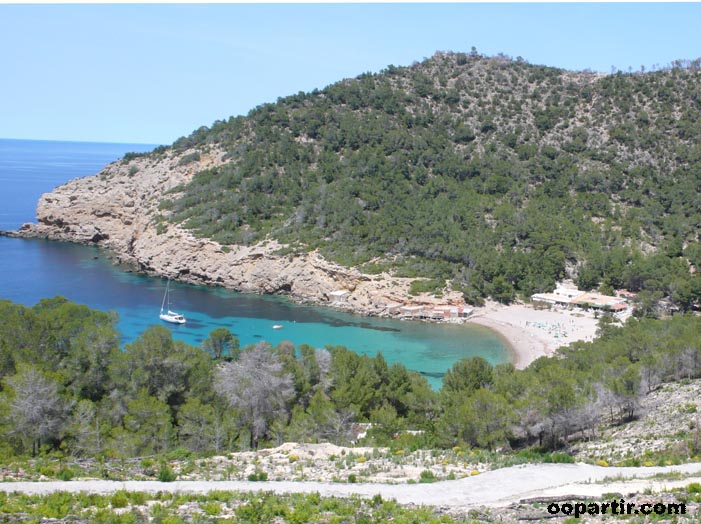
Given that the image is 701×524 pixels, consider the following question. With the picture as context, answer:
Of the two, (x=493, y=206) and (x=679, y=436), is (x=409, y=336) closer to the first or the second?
(x=493, y=206)

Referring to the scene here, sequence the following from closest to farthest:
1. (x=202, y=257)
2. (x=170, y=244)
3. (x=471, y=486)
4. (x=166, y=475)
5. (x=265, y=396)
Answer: (x=471, y=486) → (x=166, y=475) → (x=265, y=396) → (x=202, y=257) → (x=170, y=244)

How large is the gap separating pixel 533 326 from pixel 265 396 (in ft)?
113

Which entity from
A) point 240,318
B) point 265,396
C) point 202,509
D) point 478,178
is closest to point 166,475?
point 202,509

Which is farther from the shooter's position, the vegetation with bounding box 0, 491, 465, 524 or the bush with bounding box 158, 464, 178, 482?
the bush with bounding box 158, 464, 178, 482

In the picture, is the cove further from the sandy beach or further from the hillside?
the hillside

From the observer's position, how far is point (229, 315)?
2313 inches

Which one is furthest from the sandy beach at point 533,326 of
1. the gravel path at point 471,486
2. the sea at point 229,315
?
the gravel path at point 471,486

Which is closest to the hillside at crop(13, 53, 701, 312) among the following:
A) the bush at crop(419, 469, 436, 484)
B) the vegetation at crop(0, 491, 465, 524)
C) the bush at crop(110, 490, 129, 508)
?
the bush at crop(419, 469, 436, 484)

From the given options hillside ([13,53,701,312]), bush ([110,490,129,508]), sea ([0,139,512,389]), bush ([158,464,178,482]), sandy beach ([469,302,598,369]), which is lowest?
sea ([0,139,512,389])

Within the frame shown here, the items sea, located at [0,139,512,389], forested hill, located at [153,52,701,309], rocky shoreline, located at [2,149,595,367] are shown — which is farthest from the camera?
forested hill, located at [153,52,701,309]

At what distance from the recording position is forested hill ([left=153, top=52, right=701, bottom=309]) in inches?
2601

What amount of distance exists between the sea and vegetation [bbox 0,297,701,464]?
13.8m

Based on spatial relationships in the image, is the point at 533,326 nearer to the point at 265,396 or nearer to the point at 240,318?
the point at 240,318

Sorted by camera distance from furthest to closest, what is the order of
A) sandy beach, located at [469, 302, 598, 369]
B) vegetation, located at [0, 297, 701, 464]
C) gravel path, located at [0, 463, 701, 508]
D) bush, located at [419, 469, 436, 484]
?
1. sandy beach, located at [469, 302, 598, 369]
2. vegetation, located at [0, 297, 701, 464]
3. bush, located at [419, 469, 436, 484]
4. gravel path, located at [0, 463, 701, 508]
